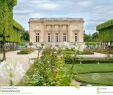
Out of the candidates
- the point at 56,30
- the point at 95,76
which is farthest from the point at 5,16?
the point at 56,30

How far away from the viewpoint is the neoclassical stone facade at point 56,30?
8238cm

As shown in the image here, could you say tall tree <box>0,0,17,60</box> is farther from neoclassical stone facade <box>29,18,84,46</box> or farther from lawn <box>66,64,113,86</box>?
neoclassical stone facade <box>29,18,84,46</box>

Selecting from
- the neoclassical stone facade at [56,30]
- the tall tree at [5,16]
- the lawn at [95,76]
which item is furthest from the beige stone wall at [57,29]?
the lawn at [95,76]

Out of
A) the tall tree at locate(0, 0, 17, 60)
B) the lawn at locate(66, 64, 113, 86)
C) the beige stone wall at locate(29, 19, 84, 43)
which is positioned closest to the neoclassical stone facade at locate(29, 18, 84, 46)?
the beige stone wall at locate(29, 19, 84, 43)

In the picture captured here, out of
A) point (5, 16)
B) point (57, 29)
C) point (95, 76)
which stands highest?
point (57, 29)

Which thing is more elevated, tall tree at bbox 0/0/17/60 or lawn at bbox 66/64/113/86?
tall tree at bbox 0/0/17/60

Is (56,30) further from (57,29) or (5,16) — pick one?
(5,16)

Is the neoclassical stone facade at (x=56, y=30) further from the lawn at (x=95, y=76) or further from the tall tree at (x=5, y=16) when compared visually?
the lawn at (x=95, y=76)

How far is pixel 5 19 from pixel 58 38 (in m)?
60.2

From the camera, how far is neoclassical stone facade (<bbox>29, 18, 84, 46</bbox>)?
270 feet

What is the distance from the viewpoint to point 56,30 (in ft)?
273

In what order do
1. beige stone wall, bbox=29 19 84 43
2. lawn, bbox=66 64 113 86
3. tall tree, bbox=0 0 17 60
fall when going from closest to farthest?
lawn, bbox=66 64 113 86 < tall tree, bbox=0 0 17 60 < beige stone wall, bbox=29 19 84 43

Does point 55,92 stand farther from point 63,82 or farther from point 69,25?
point 69,25

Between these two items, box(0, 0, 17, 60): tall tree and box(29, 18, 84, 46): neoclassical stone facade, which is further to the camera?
box(29, 18, 84, 46): neoclassical stone facade
